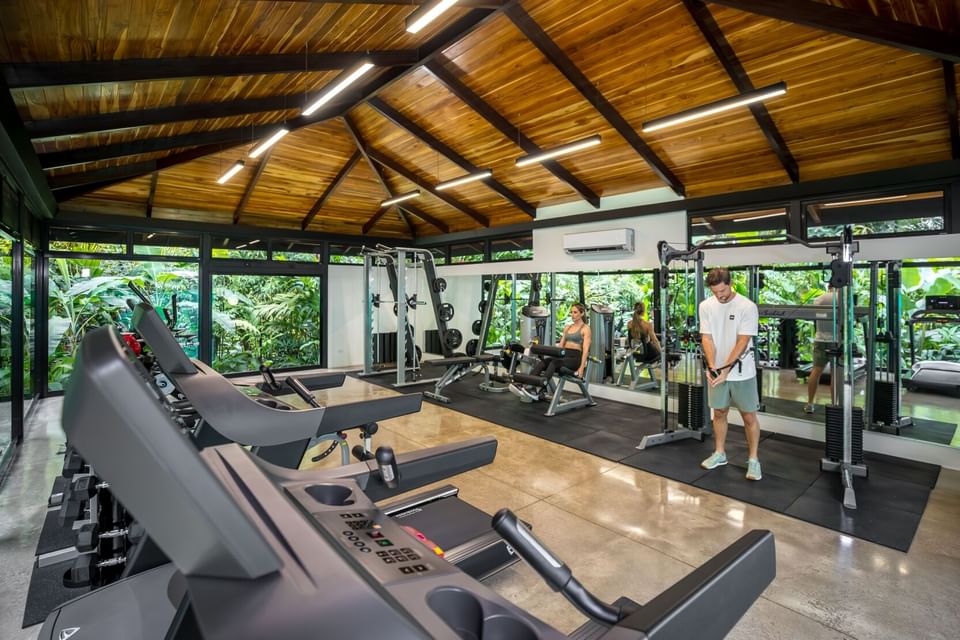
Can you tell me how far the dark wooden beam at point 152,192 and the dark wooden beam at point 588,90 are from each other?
215 inches

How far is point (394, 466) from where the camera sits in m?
1.28

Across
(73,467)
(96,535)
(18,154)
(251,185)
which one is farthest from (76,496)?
(251,185)

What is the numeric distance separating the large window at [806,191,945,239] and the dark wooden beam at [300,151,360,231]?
21.0ft

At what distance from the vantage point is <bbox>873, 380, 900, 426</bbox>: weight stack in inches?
177

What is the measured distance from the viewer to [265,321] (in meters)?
8.77

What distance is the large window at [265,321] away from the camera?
8.32 meters

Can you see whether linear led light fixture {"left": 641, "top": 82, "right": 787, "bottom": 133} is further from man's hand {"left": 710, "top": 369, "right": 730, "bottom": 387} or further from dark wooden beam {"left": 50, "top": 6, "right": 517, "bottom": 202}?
man's hand {"left": 710, "top": 369, "right": 730, "bottom": 387}

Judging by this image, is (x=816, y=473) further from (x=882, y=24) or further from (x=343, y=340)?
(x=343, y=340)

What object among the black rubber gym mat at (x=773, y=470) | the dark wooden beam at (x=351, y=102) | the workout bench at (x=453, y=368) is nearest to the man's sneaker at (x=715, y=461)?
the black rubber gym mat at (x=773, y=470)

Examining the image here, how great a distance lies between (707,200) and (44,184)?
7.35 m

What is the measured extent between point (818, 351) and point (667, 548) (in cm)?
387

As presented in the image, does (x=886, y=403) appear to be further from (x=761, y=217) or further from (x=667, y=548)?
(x=667, y=548)

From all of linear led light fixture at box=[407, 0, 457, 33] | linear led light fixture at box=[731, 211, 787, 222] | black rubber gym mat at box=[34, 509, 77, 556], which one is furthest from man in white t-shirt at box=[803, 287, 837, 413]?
black rubber gym mat at box=[34, 509, 77, 556]

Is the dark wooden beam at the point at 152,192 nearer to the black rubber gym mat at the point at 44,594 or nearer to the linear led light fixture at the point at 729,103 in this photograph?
the black rubber gym mat at the point at 44,594
